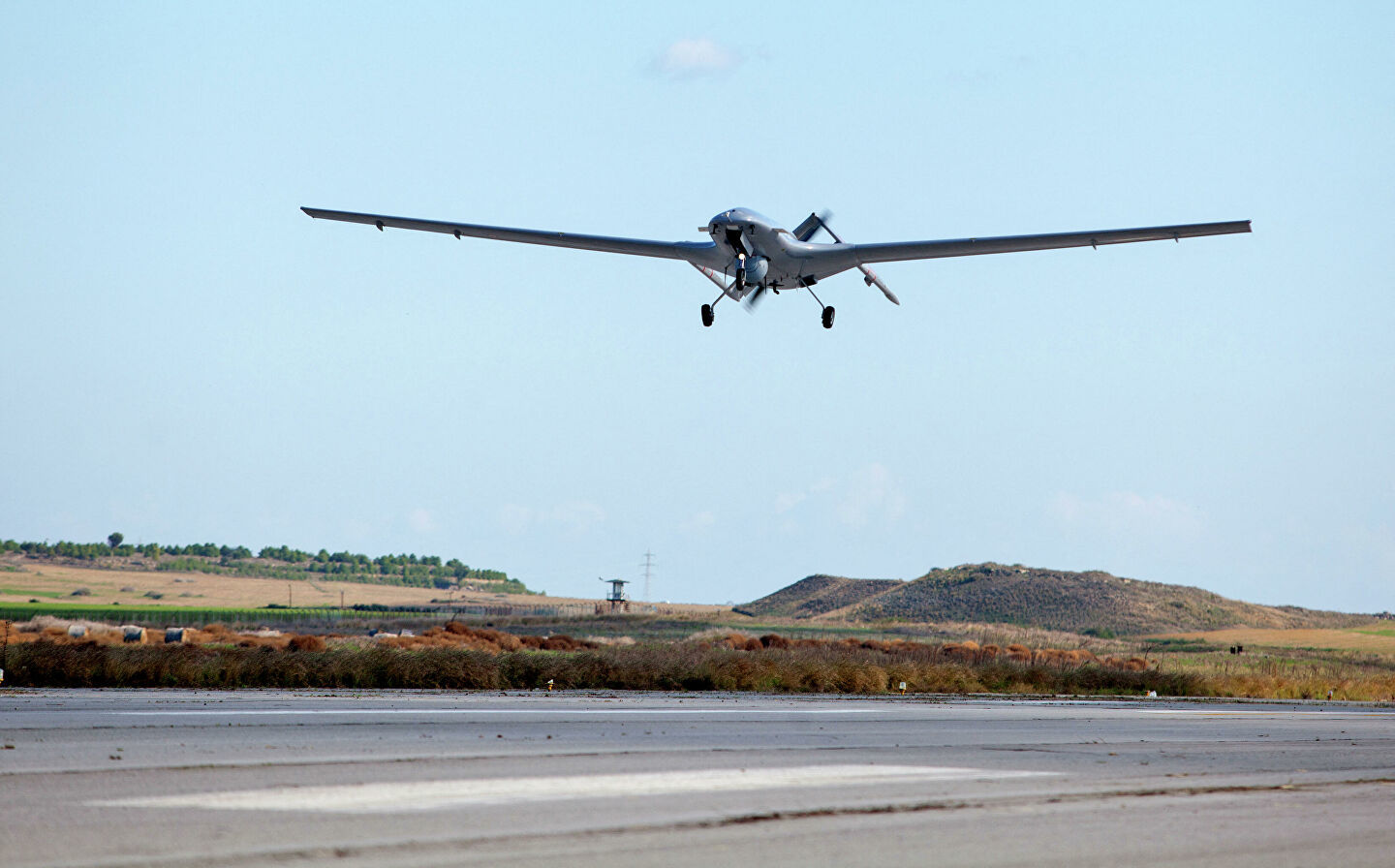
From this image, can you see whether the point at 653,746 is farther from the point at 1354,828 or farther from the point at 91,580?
the point at 91,580

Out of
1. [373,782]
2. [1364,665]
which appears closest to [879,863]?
[373,782]

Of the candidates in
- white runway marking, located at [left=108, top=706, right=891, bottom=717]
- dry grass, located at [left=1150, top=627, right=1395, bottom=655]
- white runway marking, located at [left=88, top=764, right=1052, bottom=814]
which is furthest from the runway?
dry grass, located at [left=1150, top=627, right=1395, bottom=655]

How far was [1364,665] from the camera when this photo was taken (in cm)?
7238

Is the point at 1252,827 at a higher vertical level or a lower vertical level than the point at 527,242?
lower

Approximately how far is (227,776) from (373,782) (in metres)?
1.24

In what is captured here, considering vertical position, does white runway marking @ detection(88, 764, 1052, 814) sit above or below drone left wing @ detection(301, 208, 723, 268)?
below

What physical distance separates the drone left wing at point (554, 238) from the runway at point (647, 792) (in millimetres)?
17964

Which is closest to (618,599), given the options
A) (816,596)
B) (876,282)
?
(816,596)

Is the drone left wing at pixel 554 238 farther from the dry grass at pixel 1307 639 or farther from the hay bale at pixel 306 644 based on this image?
the dry grass at pixel 1307 639

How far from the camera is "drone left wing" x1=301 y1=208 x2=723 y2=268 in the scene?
34094 mm

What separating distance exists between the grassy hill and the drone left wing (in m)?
111

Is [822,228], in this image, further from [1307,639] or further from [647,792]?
[1307,639]

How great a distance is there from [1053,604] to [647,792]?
145386mm

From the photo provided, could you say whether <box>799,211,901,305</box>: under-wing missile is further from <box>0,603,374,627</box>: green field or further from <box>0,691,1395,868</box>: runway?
<box>0,603,374,627</box>: green field
